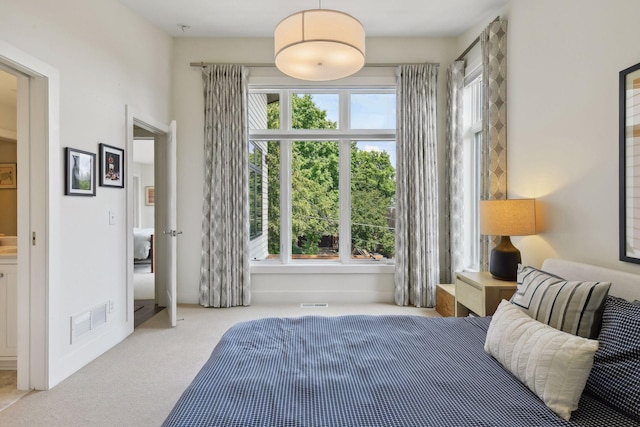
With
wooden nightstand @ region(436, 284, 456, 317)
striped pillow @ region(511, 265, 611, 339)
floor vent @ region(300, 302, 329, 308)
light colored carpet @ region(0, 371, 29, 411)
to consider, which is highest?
striped pillow @ region(511, 265, 611, 339)

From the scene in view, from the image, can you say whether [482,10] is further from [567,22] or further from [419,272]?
[419,272]

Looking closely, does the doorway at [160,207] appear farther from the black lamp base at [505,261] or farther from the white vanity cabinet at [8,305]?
the black lamp base at [505,261]

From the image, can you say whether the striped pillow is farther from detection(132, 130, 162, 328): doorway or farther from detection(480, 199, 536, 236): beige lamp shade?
detection(132, 130, 162, 328): doorway

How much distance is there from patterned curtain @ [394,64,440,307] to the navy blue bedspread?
223 cm

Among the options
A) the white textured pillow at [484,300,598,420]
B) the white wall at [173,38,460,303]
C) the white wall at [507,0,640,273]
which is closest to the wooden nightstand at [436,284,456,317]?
the white wall at [173,38,460,303]

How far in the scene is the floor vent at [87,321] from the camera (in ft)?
8.44

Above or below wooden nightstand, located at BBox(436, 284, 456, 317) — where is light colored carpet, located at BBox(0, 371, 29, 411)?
below

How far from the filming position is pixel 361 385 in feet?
4.17

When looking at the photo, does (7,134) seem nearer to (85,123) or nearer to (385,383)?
(85,123)

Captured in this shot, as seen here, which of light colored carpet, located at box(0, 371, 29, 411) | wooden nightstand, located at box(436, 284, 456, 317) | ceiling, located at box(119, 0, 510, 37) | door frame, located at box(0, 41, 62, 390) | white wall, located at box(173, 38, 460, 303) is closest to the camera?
light colored carpet, located at box(0, 371, 29, 411)

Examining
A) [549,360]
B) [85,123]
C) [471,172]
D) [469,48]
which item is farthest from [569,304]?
[85,123]

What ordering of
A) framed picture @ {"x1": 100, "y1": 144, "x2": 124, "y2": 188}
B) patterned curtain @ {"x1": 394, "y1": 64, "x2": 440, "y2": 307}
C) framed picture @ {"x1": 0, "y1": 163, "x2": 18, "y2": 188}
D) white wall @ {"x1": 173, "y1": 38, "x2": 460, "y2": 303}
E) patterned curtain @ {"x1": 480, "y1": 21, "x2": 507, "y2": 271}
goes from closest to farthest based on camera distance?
framed picture @ {"x1": 100, "y1": 144, "x2": 124, "y2": 188} < patterned curtain @ {"x1": 480, "y1": 21, "x2": 507, "y2": 271} < framed picture @ {"x1": 0, "y1": 163, "x2": 18, "y2": 188} < patterned curtain @ {"x1": 394, "y1": 64, "x2": 440, "y2": 307} < white wall @ {"x1": 173, "y1": 38, "x2": 460, "y2": 303}

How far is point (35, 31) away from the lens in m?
2.25

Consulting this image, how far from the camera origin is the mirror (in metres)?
1.84
